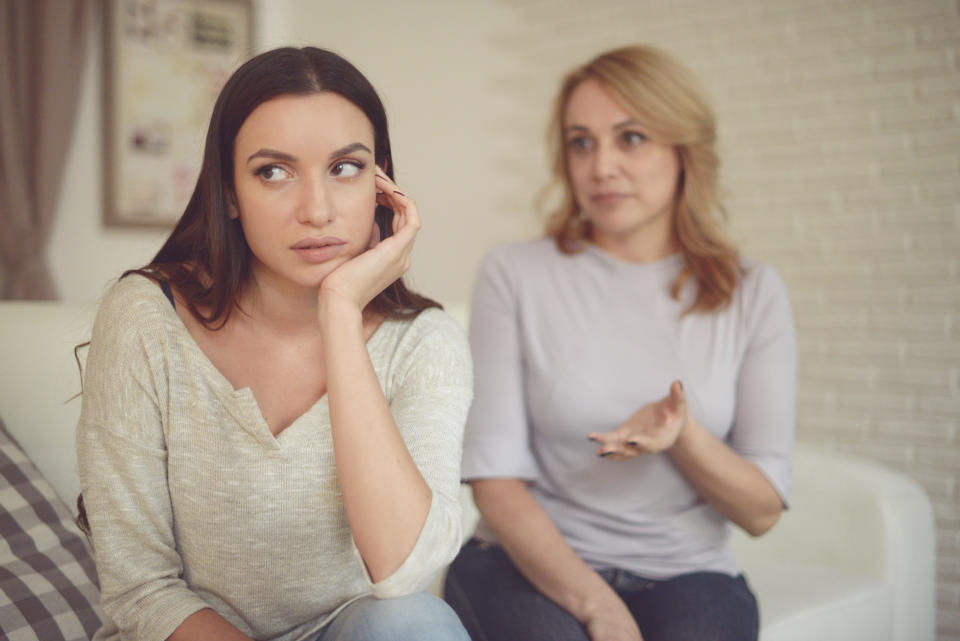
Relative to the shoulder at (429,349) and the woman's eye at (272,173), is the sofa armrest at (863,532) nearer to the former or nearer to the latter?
the shoulder at (429,349)

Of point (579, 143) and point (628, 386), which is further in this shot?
point (579, 143)

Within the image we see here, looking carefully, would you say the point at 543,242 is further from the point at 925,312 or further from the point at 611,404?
the point at 925,312

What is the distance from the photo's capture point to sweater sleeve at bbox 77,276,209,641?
3.51ft

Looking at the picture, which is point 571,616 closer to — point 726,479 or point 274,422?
point 726,479

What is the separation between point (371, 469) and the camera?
1038 millimetres

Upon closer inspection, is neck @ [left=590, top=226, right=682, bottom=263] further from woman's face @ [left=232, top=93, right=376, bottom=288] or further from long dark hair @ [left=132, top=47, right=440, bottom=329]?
woman's face @ [left=232, top=93, right=376, bottom=288]

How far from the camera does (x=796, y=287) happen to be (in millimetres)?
3027

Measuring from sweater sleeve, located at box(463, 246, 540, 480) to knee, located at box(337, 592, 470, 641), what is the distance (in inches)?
19.5

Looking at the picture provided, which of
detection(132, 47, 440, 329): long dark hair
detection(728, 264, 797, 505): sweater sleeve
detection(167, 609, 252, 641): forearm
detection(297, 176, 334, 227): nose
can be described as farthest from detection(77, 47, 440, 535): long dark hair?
detection(728, 264, 797, 505): sweater sleeve

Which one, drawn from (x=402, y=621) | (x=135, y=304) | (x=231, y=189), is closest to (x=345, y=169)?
(x=231, y=189)

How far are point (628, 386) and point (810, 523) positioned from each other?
2.48ft

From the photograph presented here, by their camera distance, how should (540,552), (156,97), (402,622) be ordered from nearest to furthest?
(402,622), (540,552), (156,97)

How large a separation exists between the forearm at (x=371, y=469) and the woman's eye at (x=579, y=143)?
2.57 feet

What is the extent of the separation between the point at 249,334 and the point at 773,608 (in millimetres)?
1092
